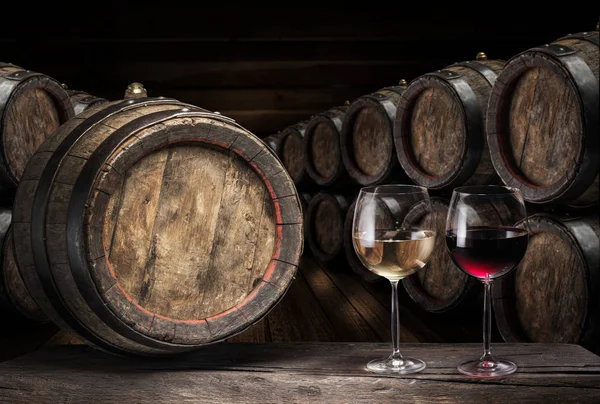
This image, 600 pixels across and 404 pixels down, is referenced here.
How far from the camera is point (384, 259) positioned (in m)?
1.30

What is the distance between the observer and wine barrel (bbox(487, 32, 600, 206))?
2078mm

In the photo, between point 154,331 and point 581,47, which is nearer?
point 154,331

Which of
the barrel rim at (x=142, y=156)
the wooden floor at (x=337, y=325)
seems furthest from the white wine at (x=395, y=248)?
the wooden floor at (x=337, y=325)

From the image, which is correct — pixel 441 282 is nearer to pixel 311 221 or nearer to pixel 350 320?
pixel 350 320

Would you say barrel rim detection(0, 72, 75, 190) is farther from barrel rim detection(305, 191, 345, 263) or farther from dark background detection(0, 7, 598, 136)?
dark background detection(0, 7, 598, 136)

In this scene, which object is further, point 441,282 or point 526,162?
point 441,282

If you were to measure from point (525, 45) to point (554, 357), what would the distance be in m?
6.19

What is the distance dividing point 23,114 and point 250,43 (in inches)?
171

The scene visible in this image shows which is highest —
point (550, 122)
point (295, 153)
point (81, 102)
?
point (81, 102)

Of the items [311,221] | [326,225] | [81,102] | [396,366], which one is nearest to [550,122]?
[396,366]

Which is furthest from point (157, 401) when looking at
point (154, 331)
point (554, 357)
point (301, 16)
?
point (301, 16)

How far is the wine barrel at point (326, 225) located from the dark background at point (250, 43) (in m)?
2.81

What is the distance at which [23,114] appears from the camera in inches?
120

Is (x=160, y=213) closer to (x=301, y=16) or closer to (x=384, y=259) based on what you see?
(x=384, y=259)
